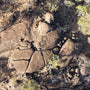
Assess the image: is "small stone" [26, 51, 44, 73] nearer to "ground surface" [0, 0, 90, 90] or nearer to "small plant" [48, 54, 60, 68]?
"ground surface" [0, 0, 90, 90]

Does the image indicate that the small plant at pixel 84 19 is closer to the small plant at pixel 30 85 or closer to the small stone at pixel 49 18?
the small stone at pixel 49 18

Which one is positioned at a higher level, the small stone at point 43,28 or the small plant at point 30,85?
the small stone at point 43,28

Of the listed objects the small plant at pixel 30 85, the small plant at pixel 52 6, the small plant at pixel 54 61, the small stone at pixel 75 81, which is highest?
the small plant at pixel 52 6

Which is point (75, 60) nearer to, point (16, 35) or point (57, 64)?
point (57, 64)

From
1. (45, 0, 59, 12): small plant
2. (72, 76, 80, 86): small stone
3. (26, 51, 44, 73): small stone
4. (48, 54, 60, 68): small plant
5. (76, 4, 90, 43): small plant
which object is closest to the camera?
(26, 51, 44, 73): small stone

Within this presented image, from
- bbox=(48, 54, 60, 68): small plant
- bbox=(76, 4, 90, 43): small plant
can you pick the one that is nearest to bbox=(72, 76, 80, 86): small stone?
bbox=(48, 54, 60, 68): small plant

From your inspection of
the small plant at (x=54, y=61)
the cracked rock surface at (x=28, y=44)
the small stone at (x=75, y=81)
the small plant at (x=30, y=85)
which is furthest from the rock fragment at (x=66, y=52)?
the small plant at (x=30, y=85)

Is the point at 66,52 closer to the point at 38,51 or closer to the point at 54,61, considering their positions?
the point at 54,61

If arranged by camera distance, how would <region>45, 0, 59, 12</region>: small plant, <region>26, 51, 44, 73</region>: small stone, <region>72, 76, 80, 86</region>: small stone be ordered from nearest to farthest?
<region>26, 51, 44, 73</region>: small stone
<region>72, 76, 80, 86</region>: small stone
<region>45, 0, 59, 12</region>: small plant

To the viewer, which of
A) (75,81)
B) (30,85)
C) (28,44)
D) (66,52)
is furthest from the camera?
(66,52)

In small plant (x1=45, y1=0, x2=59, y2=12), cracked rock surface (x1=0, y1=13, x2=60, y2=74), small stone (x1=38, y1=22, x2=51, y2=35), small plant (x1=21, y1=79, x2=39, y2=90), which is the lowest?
small plant (x1=21, y1=79, x2=39, y2=90)

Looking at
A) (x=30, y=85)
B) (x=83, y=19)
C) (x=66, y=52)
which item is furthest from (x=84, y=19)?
(x=30, y=85)
